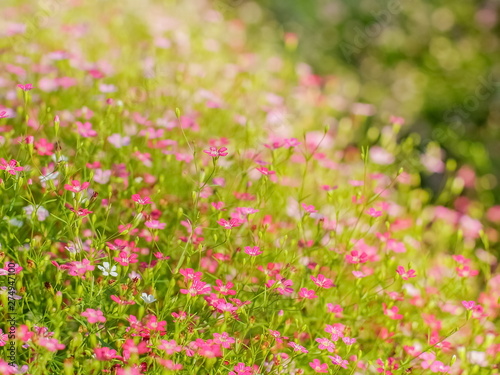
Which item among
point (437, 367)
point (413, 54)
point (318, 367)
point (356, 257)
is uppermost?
point (356, 257)

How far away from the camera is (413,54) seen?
249 inches

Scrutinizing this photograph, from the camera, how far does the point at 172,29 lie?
14.9ft

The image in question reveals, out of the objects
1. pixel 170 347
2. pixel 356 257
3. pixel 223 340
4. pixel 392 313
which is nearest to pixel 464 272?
pixel 392 313

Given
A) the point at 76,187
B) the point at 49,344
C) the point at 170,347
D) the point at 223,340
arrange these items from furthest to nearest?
1. the point at 76,187
2. the point at 223,340
3. the point at 170,347
4. the point at 49,344

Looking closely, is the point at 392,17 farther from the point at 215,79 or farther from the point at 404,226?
the point at 404,226

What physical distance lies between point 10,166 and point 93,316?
593 mm

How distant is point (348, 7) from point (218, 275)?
5395mm

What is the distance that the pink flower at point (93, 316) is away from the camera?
1.68 m

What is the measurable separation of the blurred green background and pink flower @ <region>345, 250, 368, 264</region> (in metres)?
3.16

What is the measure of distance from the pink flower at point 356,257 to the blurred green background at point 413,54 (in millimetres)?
3158

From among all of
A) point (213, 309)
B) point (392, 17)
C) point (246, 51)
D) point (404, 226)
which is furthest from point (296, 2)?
point (213, 309)

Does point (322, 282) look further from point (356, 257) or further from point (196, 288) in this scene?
point (196, 288)

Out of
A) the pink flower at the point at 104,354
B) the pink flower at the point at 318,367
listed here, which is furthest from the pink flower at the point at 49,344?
the pink flower at the point at 318,367

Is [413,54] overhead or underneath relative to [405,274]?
underneath
